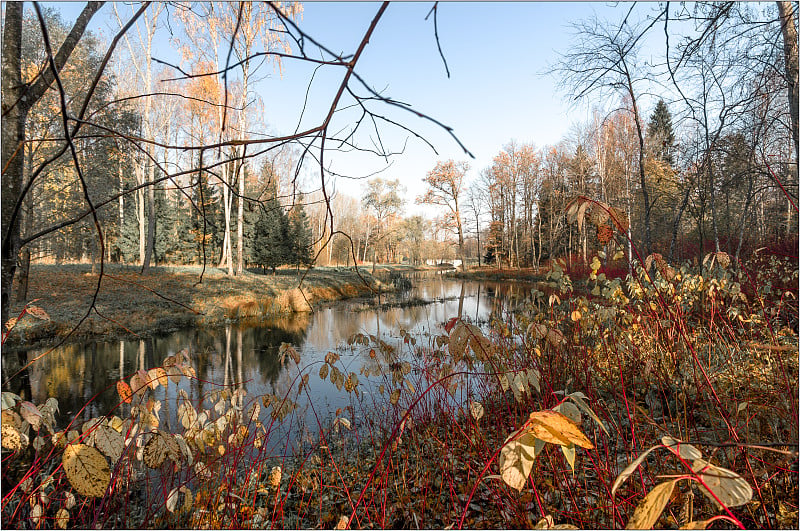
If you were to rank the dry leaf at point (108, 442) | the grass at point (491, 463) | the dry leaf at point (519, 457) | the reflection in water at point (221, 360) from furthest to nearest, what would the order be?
1. the reflection in water at point (221, 360)
2. the grass at point (491, 463)
3. the dry leaf at point (108, 442)
4. the dry leaf at point (519, 457)

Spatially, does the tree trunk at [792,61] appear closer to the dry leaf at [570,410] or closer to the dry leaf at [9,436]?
the dry leaf at [570,410]

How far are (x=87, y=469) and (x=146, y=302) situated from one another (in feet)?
28.7

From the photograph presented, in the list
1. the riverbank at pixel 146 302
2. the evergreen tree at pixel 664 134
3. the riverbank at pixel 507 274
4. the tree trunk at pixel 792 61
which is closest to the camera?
the tree trunk at pixel 792 61

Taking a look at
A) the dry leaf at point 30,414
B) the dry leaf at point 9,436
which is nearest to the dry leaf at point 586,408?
the dry leaf at point 30,414

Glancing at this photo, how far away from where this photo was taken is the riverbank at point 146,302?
19.8 ft

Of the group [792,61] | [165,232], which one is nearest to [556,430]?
[792,61]

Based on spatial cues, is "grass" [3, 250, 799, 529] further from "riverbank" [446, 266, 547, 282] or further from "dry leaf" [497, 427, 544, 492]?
"riverbank" [446, 266, 547, 282]

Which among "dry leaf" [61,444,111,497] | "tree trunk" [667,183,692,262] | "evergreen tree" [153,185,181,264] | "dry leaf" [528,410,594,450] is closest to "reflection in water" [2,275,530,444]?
"tree trunk" [667,183,692,262]

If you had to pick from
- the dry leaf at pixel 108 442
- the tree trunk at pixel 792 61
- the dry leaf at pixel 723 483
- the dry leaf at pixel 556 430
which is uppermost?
the tree trunk at pixel 792 61

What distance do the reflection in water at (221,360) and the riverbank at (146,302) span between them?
0.47m

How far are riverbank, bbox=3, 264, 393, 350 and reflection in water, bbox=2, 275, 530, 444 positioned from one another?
0.47 metres

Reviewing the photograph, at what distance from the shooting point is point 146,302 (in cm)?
804

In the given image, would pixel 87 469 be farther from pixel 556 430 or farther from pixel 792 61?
pixel 792 61

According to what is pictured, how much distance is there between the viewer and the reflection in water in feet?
13.0
